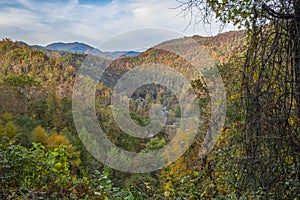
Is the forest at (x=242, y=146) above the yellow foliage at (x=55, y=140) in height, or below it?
above

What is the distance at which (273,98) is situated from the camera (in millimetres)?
988

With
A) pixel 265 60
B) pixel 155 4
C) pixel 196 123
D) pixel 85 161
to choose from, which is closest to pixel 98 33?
pixel 196 123

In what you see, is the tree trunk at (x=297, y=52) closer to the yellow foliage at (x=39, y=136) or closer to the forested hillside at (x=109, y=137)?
the forested hillside at (x=109, y=137)

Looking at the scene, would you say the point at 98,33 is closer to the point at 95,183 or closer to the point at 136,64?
the point at 136,64

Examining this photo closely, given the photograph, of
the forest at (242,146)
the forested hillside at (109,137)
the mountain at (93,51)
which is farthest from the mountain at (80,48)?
the forest at (242,146)

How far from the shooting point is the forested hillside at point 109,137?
1701 millimetres

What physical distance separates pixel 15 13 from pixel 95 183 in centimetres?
1219

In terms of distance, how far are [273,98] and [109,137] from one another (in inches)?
676

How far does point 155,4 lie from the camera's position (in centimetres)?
324

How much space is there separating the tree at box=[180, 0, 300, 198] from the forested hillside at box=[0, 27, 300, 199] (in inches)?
0.7

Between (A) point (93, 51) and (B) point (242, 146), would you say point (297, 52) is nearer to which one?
(B) point (242, 146)

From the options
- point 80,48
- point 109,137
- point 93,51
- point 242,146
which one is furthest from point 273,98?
point 109,137

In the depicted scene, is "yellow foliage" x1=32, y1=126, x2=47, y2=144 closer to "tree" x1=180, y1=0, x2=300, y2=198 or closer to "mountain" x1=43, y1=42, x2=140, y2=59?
"mountain" x1=43, y1=42, x2=140, y2=59

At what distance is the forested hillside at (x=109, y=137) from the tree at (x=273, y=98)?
0.02 m
